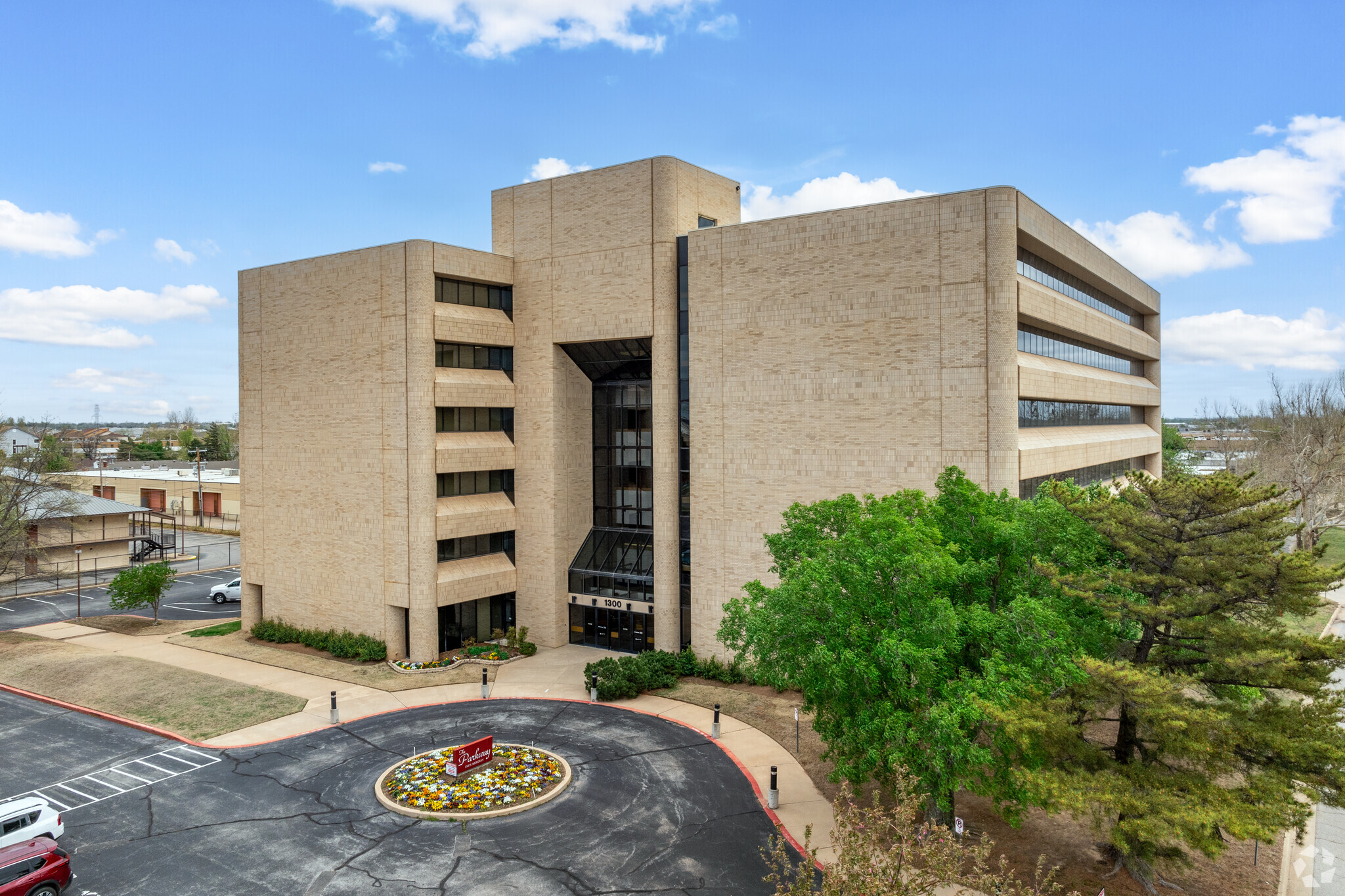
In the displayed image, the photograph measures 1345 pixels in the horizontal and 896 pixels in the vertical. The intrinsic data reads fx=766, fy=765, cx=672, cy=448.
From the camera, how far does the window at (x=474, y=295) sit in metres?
36.0

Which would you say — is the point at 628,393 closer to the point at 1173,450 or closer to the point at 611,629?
the point at 611,629

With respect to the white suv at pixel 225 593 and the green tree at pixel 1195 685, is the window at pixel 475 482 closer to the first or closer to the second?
the white suv at pixel 225 593

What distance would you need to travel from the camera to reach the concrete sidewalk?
22062 millimetres

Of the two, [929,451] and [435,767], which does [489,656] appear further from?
[929,451]

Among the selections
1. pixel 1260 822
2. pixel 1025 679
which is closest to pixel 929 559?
pixel 1025 679

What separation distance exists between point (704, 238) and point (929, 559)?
1999cm

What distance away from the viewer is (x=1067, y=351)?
1474 inches

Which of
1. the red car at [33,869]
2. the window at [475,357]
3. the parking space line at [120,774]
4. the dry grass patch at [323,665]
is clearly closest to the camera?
the red car at [33,869]

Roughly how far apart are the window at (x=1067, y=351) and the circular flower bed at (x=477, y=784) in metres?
24.0

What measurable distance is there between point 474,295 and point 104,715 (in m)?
22.8

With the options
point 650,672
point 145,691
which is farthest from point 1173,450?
point 145,691

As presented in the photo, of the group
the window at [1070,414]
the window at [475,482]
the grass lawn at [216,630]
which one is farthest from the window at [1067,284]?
the grass lawn at [216,630]

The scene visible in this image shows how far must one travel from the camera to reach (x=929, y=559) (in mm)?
17094

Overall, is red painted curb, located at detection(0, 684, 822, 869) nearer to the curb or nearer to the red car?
the curb
